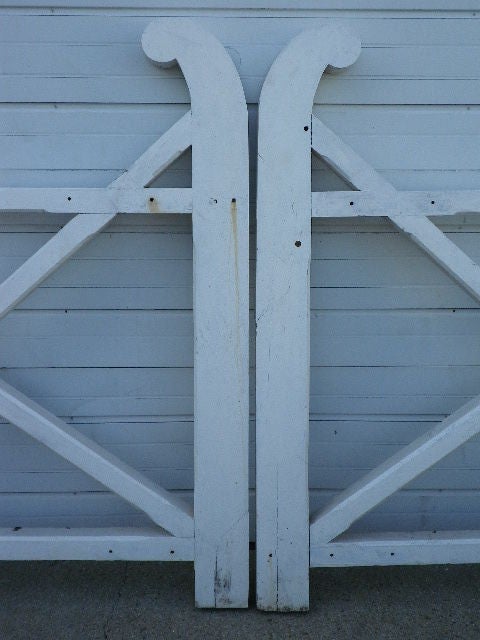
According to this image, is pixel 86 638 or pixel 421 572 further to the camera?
pixel 421 572

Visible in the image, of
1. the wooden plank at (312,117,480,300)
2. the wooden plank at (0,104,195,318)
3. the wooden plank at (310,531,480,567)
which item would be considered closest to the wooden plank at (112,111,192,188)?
the wooden plank at (0,104,195,318)

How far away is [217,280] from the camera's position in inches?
74.7

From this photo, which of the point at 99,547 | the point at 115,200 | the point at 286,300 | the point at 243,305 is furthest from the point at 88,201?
the point at 99,547

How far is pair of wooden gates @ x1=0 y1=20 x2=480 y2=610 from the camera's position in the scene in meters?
1.89

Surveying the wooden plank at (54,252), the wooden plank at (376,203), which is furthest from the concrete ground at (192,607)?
the wooden plank at (376,203)

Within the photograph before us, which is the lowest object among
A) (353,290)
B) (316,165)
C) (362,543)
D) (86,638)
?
(86,638)

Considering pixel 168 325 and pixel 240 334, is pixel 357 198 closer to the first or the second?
pixel 240 334

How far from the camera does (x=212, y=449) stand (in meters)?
1.93

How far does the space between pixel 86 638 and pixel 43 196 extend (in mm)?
1366

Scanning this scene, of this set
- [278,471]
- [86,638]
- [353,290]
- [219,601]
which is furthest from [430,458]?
[86,638]

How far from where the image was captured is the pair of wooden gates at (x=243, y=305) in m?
1.89

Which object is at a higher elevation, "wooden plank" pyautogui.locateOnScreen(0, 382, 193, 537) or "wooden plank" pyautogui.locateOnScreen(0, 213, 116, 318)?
"wooden plank" pyautogui.locateOnScreen(0, 213, 116, 318)

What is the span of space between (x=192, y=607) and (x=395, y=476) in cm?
79

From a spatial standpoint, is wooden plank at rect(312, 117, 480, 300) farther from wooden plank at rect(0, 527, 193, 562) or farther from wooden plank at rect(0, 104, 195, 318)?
wooden plank at rect(0, 527, 193, 562)
